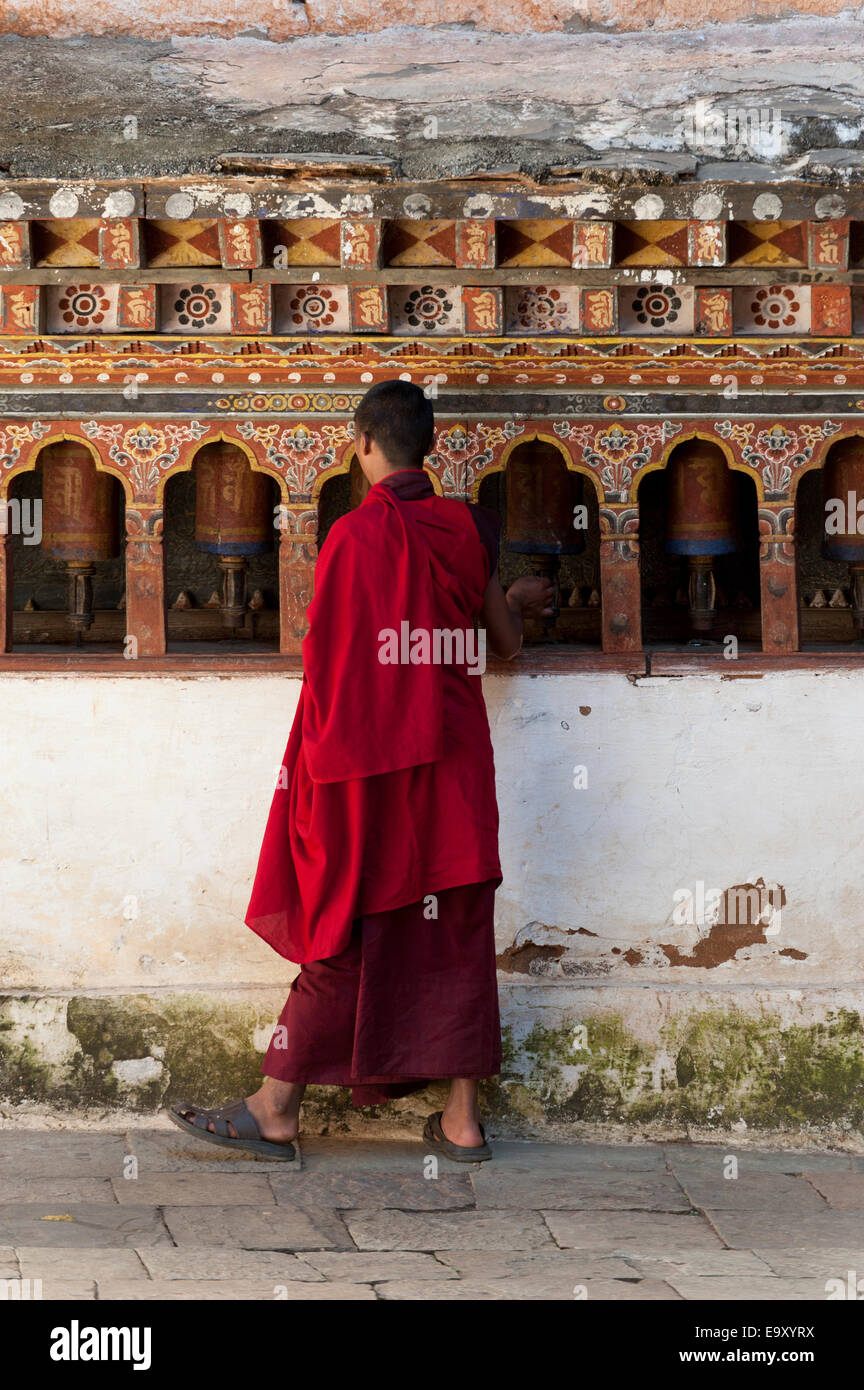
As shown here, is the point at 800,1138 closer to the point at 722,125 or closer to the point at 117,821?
the point at 117,821

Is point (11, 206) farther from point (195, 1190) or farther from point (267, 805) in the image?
point (195, 1190)

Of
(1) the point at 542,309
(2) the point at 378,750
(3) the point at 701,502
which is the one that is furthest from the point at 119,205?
(3) the point at 701,502

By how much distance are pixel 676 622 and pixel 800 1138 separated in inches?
58.4

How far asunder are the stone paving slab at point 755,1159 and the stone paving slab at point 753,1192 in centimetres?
4

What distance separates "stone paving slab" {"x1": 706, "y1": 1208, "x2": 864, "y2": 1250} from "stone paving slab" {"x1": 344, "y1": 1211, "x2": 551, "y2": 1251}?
40cm

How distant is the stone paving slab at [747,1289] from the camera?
2.77 metres

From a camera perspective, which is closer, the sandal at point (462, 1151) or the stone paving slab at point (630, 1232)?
the stone paving slab at point (630, 1232)

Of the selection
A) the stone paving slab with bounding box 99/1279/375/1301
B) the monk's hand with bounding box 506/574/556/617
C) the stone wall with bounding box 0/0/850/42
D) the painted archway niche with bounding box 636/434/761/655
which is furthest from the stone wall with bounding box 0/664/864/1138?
the stone wall with bounding box 0/0/850/42

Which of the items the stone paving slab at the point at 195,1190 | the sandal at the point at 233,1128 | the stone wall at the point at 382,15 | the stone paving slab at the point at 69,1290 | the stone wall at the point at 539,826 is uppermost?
the stone wall at the point at 382,15

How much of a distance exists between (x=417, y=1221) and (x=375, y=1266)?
0.93ft

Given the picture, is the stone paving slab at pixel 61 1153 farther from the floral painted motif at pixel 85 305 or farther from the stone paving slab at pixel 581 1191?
the floral painted motif at pixel 85 305

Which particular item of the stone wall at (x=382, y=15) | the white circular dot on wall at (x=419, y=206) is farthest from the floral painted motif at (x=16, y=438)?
the stone wall at (x=382, y=15)

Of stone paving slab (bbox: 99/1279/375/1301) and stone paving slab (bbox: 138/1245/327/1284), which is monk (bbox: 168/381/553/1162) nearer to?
stone paving slab (bbox: 138/1245/327/1284)

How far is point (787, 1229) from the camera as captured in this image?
3199 mm
